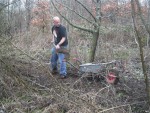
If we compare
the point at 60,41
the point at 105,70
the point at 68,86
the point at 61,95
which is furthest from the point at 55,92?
the point at 60,41

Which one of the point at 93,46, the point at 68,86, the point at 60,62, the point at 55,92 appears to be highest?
the point at 93,46

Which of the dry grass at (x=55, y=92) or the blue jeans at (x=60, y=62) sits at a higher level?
the blue jeans at (x=60, y=62)

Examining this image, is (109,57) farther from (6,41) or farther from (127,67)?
(6,41)

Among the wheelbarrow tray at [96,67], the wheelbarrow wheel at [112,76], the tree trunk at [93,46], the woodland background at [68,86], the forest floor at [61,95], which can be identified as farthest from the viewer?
the tree trunk at [93,46]

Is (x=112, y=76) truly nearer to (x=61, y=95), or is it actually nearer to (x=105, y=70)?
(x=105, y=70)

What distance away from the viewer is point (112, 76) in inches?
346

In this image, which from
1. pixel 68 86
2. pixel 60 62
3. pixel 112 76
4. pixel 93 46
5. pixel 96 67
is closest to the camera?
pixel 68 86

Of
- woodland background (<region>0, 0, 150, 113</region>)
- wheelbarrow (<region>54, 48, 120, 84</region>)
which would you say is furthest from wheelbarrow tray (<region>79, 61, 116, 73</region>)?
woodland background (<region>0, 0, 150, 113</region>)

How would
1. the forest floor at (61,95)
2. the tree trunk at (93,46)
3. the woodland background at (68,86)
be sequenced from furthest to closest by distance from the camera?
the tree trunk at (93,46) → the forest floor at (61,95) → the woodland background at (68,86)

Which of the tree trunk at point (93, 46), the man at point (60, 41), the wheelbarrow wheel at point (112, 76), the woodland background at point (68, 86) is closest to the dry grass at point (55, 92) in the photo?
the woodland background at point (68, 86)

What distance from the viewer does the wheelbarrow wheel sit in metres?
8.80

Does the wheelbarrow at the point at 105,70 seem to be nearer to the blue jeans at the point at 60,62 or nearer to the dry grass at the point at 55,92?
the dry grass at the point at 55,92

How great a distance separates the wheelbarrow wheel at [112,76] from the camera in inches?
347

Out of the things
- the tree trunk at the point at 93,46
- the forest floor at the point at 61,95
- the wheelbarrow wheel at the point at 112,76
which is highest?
the tree trunk at the point at 93,46
